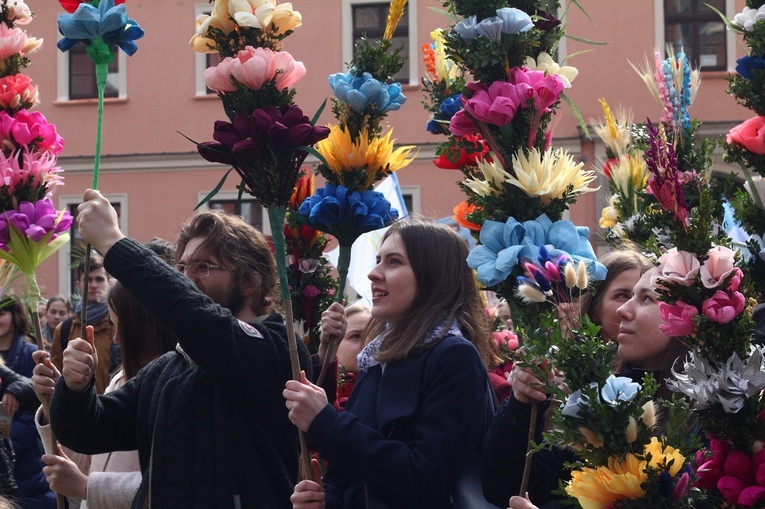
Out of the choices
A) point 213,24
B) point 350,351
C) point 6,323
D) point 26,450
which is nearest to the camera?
point 213,24

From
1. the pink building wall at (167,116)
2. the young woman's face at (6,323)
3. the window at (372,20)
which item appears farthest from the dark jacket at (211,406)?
the window at (372,20)

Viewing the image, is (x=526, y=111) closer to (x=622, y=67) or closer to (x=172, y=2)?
(x=622, y=67)

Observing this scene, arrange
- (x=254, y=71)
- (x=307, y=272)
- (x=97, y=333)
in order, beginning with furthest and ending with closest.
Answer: (x=97, y=333) < (x=307, y=272) < (x=254, y=71)

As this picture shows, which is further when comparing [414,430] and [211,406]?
[211,406]

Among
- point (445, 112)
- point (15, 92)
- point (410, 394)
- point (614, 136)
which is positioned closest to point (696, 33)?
point (614, 136)

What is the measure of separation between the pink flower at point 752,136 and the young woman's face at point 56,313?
7.45 m

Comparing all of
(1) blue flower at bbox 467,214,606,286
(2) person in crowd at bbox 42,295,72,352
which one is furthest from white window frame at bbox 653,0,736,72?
(1) blue flower at bbox 467,214,606,286

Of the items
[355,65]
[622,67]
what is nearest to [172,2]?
[622,67]

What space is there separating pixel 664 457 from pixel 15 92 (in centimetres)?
261

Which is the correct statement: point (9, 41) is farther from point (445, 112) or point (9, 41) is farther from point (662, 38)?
point (662, 38)

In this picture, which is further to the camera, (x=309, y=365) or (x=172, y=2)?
(x=172, y=2)

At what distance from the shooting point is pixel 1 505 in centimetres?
303

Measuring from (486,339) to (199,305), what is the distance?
851 mm

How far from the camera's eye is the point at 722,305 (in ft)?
8.11
